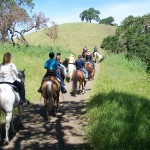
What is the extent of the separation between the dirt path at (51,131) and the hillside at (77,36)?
84.6 meters

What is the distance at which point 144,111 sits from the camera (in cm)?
1100

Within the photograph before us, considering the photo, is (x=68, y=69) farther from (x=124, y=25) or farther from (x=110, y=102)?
(x=124, y=25)

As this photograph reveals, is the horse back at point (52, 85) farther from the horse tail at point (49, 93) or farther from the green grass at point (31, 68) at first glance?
the green grass at point (31, 68)

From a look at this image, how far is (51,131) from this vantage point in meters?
10.3

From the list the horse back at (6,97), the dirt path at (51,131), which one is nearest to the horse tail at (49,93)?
the dirt path at (51,131)

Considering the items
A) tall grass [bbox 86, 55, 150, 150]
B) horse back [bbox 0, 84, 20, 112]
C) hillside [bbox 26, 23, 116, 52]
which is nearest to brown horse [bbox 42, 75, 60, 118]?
tall grass [bbox 86, 55, 150, 150]

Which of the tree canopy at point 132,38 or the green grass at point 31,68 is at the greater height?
the tree canopy at point 132,38

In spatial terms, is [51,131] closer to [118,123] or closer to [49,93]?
[49,93]

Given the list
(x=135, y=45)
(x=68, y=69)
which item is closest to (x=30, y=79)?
(x=68, y=69)

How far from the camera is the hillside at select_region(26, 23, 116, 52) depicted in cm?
10400

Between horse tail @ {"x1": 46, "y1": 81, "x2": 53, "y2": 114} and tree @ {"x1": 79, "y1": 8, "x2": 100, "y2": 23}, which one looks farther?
tree @ {"x1": 79, "y1": 8, "x2": 100, "y2": 23}

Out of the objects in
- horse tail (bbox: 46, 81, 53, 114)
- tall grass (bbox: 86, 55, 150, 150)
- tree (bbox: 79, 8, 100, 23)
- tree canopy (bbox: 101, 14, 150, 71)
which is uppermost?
tree (bbox: 79, 8, 100, 23)

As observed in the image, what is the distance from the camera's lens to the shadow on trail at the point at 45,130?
29.0ft

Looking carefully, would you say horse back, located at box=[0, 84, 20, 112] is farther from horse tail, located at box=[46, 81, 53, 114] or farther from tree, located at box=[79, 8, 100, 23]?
tree, located at box=[79, 8, 100, 23]
